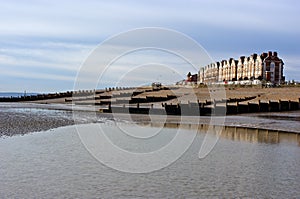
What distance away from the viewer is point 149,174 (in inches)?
599

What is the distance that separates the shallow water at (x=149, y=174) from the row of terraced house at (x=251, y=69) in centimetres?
6687

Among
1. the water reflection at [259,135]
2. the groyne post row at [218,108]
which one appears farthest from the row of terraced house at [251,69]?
the water reflection at [259,135]

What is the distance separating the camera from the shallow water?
495 inches

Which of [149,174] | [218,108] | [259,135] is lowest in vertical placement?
[149,174]

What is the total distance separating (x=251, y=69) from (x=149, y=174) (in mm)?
100054

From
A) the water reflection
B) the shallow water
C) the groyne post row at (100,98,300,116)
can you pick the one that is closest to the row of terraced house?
the groyne post row at (100,98,300,116)

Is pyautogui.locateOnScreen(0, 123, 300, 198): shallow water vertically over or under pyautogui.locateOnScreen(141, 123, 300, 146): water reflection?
under

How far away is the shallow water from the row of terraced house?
219ft

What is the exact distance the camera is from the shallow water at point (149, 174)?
41.3ft

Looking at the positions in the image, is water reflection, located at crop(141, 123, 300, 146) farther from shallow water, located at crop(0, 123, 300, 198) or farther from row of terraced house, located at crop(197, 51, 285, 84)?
row of terraced house, located at crop(197, 51, 285, 84)

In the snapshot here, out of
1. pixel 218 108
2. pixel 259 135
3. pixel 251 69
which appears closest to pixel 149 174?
pixel 259 135

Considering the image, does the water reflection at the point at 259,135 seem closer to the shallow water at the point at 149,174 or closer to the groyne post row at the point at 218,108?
the shallow water at the point at 149,174

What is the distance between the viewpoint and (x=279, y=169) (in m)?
16.3

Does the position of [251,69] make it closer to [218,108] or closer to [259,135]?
[218,108]
